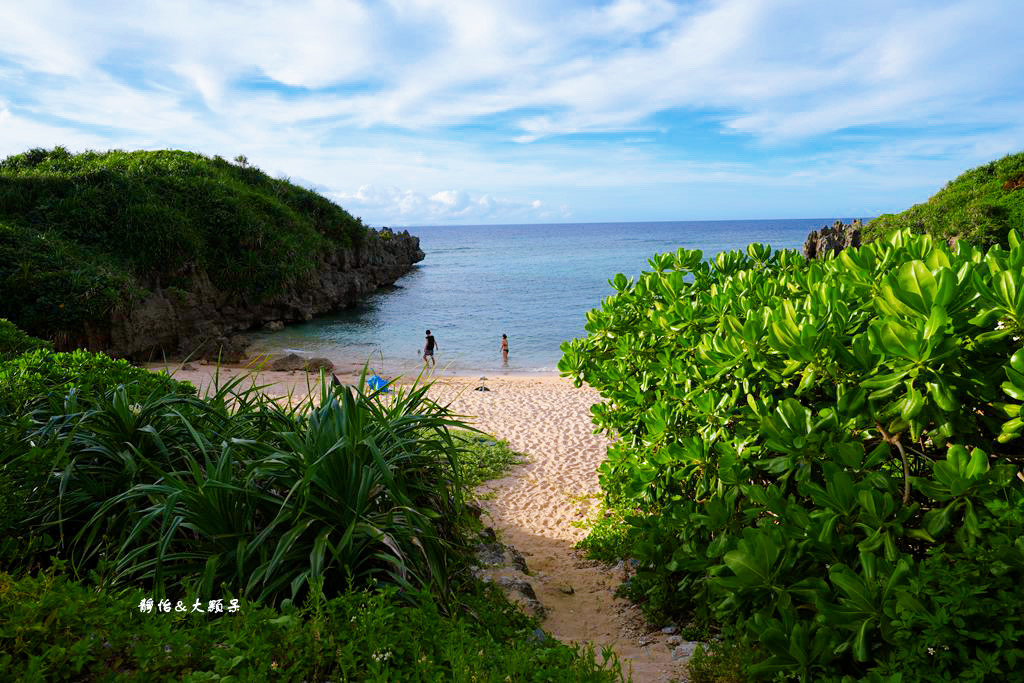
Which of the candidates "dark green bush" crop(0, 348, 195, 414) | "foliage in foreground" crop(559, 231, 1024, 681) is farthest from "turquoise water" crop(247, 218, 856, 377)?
"foliage in foreground" crop(559, 231, 1024, 681)

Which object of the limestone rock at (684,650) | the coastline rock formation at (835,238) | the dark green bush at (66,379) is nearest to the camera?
the limestone rock at (684,650)

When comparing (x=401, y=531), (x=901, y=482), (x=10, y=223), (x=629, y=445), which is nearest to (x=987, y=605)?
(x=901, y=482)

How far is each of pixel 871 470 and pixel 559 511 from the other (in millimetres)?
4763

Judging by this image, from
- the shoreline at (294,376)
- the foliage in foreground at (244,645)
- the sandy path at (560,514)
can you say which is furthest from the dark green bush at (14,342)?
the shoreline at (294,376)

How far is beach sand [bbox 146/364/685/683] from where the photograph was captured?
154 inches

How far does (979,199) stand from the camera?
65.3 feet

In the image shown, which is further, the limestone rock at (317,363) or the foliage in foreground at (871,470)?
the limestone rock at (317,363)

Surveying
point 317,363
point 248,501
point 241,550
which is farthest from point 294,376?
point 241,550

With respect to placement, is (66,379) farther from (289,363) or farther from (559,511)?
(289,363)

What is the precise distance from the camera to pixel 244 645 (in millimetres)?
2090

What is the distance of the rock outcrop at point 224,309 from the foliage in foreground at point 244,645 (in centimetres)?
895

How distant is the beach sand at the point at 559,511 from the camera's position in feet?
12.9

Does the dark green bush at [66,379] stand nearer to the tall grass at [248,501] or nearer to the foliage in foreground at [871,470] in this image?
the tall grass at [248,501]

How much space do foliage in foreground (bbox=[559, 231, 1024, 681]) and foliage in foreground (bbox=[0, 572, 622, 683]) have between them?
982mm
